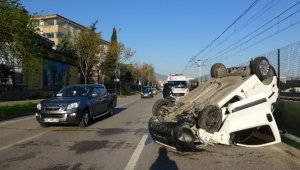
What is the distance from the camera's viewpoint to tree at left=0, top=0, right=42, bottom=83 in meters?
19.9

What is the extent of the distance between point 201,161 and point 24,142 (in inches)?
206

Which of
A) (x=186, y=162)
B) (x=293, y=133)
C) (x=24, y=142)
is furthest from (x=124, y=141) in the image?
(x=293, y=133)

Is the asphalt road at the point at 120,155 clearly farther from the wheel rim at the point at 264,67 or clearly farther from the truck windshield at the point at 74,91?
the truck windshield at the point at 74,91

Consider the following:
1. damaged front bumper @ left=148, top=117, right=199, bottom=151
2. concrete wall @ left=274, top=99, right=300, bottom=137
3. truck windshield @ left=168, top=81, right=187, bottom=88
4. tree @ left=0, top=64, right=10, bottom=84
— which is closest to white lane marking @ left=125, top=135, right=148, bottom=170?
damaged front bumper @ left=148, top=117, right=199, bottom=151

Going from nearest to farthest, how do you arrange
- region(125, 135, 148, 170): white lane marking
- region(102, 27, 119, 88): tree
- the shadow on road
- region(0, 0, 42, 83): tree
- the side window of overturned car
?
the shadow on road → region(125, 135, 148, 170): white lane marking → the side window of overturned car → region(0, 0, 42, 83): tree → region(102, 27, 119, 88): tree

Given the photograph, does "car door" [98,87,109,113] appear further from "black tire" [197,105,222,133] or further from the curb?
"black tire" [197,105,222,133]

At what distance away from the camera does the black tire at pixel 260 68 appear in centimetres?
986

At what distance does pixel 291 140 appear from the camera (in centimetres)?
1002

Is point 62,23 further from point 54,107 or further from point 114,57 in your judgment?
point 54,107

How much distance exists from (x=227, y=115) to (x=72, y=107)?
7.02m

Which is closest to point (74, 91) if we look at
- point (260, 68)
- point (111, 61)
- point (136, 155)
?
point (136, 155)

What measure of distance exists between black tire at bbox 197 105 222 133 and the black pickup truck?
6.87 m

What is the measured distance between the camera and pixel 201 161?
837 cm

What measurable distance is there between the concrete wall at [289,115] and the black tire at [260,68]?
3.90 ft
